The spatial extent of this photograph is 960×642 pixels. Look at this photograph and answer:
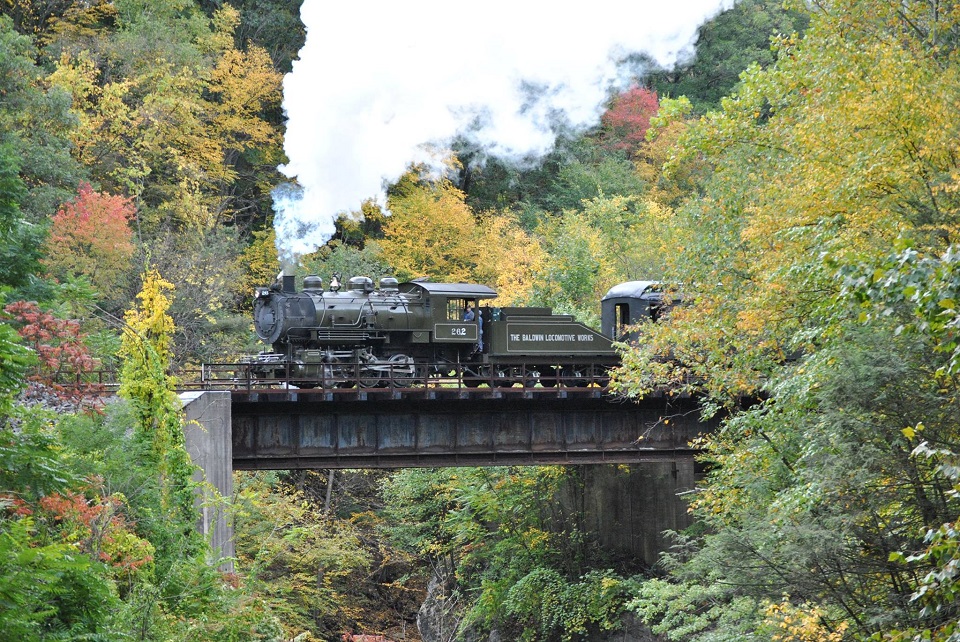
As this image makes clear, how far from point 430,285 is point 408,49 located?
1925 centimetres

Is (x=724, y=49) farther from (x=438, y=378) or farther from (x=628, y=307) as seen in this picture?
(x=438, y=378)

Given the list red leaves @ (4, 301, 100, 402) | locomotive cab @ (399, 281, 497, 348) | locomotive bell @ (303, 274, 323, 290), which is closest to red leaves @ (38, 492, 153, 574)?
red leaves @ (4, 301, 100, 402)

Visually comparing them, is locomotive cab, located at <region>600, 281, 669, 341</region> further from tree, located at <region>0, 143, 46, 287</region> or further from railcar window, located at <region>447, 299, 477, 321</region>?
tree, located at <region>0, 143, 46, 287</region>

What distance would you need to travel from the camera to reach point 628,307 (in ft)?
98.4

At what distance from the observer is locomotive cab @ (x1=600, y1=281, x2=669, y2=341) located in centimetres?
2923

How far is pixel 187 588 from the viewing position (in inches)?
607

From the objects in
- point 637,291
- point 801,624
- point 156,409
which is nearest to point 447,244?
point 637,291

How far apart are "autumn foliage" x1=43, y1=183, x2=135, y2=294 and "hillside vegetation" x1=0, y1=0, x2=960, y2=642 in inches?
4.4

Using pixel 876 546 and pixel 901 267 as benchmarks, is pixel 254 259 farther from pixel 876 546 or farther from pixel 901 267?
pixel 901 267

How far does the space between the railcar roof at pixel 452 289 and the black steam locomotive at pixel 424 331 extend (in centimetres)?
3

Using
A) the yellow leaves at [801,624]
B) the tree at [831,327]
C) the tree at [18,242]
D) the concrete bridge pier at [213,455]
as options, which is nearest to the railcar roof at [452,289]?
the tree at [831,327]

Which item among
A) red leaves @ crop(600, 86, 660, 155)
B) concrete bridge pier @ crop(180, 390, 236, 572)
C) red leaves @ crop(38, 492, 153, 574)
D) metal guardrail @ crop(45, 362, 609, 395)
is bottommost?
red leaves @ crop(38, 492, 153, 574)

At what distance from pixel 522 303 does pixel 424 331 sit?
36.5ft

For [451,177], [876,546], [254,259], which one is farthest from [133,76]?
[876,546]
